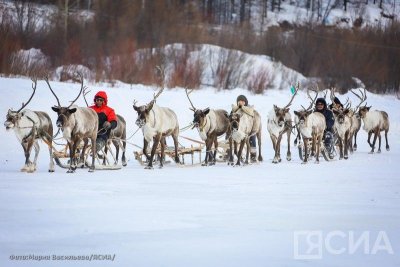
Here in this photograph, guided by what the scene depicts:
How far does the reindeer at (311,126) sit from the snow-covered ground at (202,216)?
2.92 meters

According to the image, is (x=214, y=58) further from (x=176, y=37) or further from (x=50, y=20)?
(x=50, y=20)

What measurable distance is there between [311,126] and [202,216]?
9968 millimetres

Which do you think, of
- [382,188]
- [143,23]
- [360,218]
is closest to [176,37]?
[143,23]

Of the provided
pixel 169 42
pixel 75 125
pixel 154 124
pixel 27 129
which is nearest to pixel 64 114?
pixel 75 125

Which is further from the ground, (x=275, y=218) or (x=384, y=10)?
(x=384, y=10)

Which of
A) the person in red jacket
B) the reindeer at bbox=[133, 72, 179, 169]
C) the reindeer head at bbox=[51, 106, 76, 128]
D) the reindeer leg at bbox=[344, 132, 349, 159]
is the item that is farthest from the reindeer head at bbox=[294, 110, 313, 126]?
the reindeer head at bbox=[51, 106, 76, 128]

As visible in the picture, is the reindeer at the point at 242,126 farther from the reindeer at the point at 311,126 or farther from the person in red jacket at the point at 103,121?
the person in red jacket at the point at 103,121

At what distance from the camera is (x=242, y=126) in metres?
16.2

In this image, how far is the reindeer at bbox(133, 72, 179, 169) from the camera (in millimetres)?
14516

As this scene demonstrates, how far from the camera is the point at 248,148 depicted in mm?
16328

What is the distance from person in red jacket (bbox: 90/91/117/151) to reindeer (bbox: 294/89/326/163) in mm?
5164

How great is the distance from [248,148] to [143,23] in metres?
27.9

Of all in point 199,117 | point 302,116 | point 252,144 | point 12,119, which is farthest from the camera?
point 302,116

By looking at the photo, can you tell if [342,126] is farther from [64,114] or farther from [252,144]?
[64,114]
